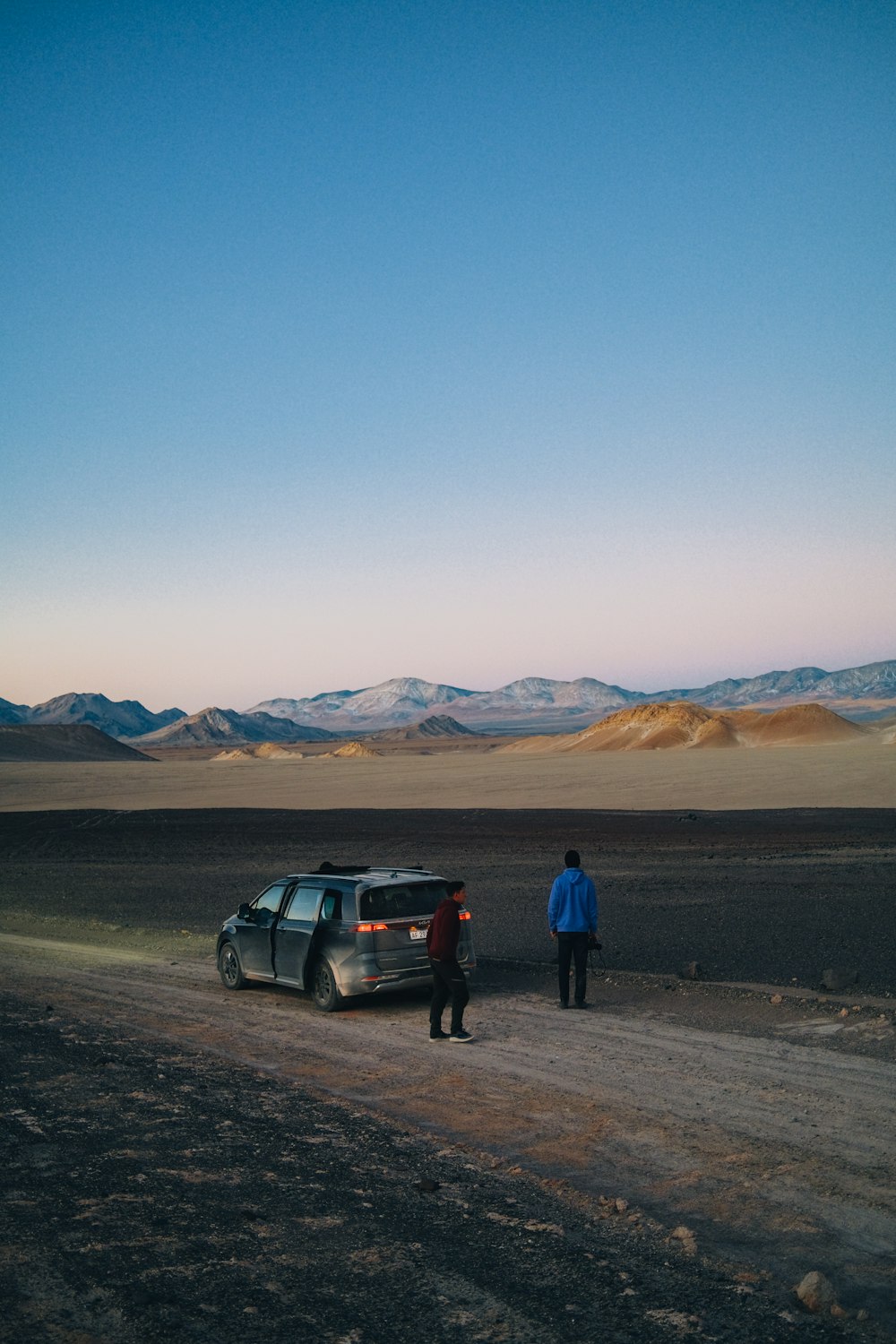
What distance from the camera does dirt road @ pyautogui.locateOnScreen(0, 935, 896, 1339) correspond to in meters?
6.43

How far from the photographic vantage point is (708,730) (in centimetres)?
13512

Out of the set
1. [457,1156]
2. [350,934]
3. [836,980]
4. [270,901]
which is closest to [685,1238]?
[457,1156]

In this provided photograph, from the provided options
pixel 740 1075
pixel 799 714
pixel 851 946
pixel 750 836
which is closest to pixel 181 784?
pixel 750 836

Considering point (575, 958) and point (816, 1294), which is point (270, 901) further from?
point (816, 1294)

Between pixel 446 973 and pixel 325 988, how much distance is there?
2400 mm

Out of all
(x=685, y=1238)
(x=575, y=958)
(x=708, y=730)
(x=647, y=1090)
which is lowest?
(x=647, y=1090)

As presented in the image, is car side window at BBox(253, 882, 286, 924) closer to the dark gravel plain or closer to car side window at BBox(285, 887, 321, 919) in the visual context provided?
car side window at BBox(285, 887, 321, 919)

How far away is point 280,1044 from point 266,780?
2880 inches

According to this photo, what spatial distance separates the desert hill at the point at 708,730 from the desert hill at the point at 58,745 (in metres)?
68.7

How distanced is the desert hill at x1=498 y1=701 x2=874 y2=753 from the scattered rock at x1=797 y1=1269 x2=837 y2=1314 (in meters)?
126

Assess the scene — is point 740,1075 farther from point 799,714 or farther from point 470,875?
point 799,714

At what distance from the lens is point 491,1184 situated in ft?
23.7

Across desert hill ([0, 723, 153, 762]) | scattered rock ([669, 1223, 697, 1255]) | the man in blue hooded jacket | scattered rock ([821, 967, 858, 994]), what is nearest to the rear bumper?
the man in blue hooded jacket

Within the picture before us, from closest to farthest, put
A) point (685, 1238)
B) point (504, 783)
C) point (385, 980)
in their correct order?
point (685, 1238)
point (385, 980)
point (504, 783)
